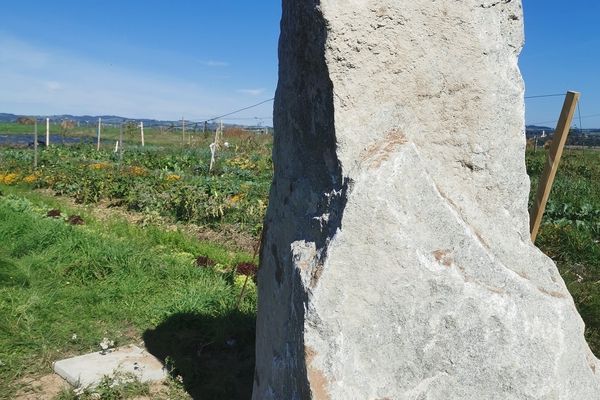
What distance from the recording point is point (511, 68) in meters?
2.38

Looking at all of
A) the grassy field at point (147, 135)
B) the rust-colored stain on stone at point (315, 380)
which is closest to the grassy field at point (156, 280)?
the rust-colored stain on stone at point (315, 380)

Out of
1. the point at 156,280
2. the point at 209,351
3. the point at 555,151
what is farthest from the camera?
the point at 156,280

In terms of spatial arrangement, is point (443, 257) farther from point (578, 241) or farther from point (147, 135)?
point (147, 135)

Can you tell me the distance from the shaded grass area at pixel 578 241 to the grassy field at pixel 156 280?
17 mm

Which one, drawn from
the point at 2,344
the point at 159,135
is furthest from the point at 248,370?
the point at 159,135

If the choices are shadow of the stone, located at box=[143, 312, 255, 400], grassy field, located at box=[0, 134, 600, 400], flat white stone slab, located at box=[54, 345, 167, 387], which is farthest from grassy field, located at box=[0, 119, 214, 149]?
flat white stone slab, located at box=[54, 345, 167, 387]

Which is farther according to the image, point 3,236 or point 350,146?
point 3,236

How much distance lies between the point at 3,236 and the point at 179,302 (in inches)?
120

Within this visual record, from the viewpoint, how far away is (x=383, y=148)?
2215mm

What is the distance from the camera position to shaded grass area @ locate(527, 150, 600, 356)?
525 centimetres

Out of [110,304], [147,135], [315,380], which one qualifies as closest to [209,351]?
[110,304]

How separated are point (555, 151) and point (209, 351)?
2.77m

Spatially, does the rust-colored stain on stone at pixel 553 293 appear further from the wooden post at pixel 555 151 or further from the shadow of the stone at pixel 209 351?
the shadow of the stone at pixel 209 351

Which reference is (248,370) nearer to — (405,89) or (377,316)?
(377,316)
